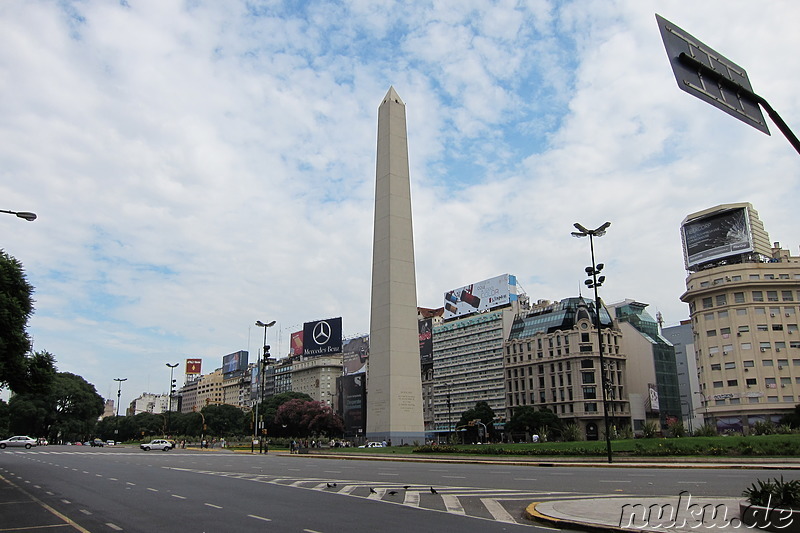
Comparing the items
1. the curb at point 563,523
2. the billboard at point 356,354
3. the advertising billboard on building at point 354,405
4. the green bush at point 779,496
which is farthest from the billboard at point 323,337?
the green bush at point 779,496

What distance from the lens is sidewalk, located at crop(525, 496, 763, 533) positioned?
399 inches

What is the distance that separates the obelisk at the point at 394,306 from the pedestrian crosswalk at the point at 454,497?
94.2 ft

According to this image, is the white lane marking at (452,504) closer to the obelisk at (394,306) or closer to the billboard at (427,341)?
the obelisk at (394,306)

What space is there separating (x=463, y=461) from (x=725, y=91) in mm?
29934

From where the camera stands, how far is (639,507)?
12258 mm

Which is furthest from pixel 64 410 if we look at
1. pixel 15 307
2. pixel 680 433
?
pixel 680 433

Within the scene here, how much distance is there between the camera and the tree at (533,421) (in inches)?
3905

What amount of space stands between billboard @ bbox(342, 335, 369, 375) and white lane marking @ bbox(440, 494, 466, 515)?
132594 mm

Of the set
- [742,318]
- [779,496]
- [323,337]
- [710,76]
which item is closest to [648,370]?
[742,318]

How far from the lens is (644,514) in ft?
37.4

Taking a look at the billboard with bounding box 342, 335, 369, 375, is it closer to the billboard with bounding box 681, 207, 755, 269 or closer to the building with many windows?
the building with many windows

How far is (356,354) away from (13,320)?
133922 mm

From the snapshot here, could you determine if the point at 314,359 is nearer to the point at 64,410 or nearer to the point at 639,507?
the point at 64,410

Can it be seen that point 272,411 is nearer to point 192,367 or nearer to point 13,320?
point 192,367
